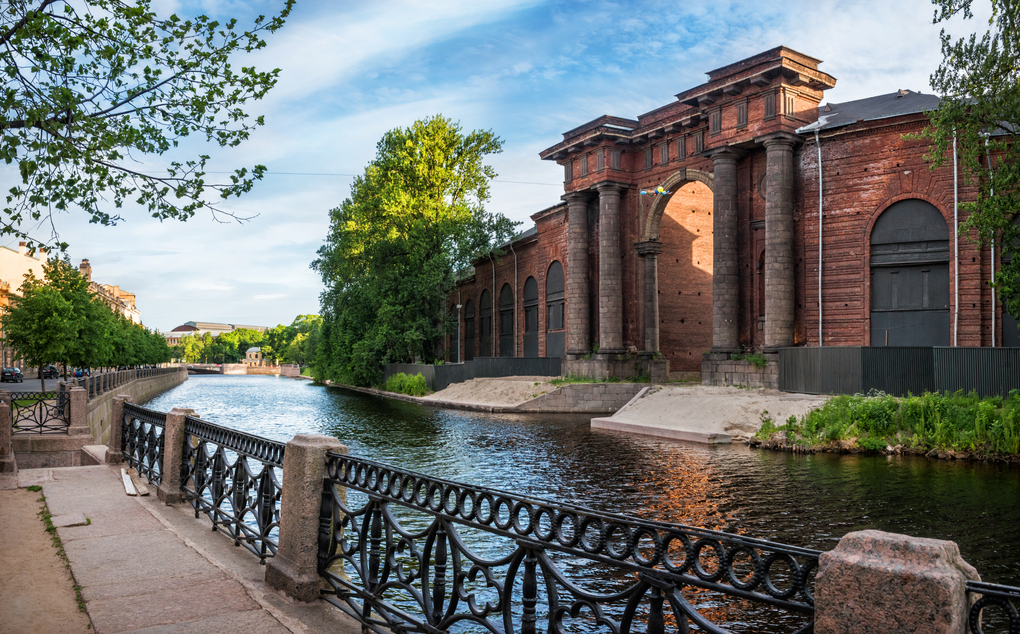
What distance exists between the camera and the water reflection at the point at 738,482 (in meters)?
8.93

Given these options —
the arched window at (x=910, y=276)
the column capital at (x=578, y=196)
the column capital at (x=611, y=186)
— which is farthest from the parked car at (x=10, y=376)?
the arched window at (x=910, y=276)

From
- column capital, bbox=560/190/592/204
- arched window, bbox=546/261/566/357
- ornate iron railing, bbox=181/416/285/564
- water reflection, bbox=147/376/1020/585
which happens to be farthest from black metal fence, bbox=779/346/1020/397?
ornate iron railing, bbox=181/416/285/564

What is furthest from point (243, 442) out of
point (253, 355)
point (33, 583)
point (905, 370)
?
point (253, 355)

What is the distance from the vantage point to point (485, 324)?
5069 centimetres

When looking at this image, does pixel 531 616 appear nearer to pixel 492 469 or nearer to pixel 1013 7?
pixel 492 469

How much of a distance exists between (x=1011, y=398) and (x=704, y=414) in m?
7.45

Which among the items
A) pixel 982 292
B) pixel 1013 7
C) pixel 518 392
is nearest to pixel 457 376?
pixel 518 392

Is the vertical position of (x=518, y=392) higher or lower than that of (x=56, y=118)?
lower

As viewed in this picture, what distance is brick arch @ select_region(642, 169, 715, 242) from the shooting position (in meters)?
29.0

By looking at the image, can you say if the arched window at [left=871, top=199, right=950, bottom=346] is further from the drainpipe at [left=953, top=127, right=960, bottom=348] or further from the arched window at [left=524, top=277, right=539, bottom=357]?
the arched window at [left=524, top=277, right=539, bottom=357]

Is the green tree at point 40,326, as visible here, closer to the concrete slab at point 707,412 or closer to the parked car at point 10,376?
the concrete slab at point 707,412

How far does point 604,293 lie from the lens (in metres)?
31.8

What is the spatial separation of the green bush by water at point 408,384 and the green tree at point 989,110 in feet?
87.6

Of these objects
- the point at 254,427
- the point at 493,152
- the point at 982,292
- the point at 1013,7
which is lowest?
the point at 254,427
